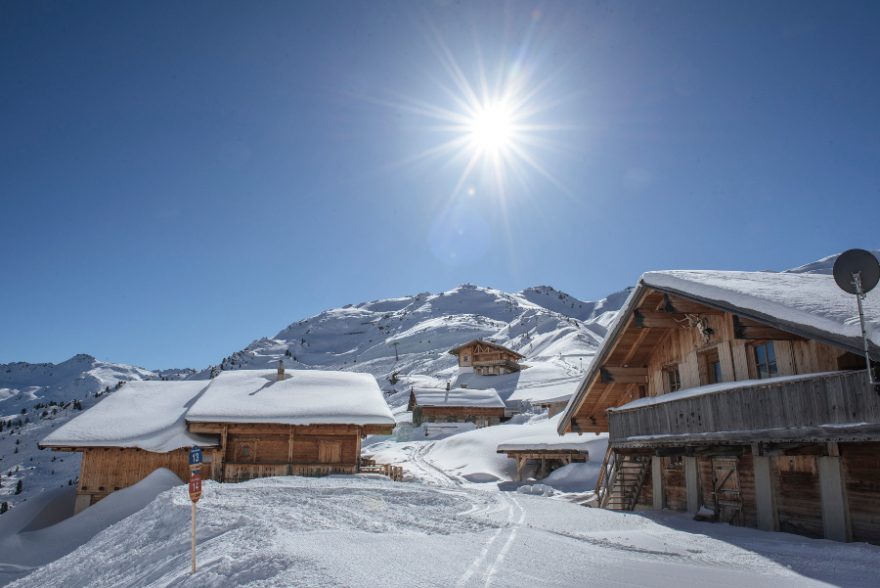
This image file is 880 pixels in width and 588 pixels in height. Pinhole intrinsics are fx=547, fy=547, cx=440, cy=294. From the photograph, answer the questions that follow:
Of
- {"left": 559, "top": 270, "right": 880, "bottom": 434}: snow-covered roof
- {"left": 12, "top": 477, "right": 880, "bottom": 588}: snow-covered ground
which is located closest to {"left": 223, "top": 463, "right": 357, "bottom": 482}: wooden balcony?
{"left": 12, "top": 477, "right": 880, "bottom": 588}: snow-covered ground

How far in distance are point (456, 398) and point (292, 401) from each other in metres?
29.0

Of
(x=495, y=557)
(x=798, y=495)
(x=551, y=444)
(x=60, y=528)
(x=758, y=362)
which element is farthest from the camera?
(x=551, y=444)

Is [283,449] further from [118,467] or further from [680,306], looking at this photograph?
[680,306]

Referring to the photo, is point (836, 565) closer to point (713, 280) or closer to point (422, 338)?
point (713, 280)

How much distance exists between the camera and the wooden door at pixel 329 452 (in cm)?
2409

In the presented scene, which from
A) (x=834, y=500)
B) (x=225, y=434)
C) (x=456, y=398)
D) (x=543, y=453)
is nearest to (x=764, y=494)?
(x=834, y=500)

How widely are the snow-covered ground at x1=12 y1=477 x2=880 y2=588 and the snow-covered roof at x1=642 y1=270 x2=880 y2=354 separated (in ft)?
11.8

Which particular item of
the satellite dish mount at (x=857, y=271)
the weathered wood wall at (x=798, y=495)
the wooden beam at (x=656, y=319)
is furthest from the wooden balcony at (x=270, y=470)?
the satellite dish mount at (x=857, y=271)

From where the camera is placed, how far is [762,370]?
13.6m

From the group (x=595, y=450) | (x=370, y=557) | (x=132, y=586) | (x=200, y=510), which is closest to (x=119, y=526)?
(x=200, y=510)

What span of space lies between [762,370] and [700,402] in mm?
1749

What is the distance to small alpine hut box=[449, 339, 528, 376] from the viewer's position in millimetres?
75938

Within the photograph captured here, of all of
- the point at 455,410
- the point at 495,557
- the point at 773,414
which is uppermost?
the point at 773,414

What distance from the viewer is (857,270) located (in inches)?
369
